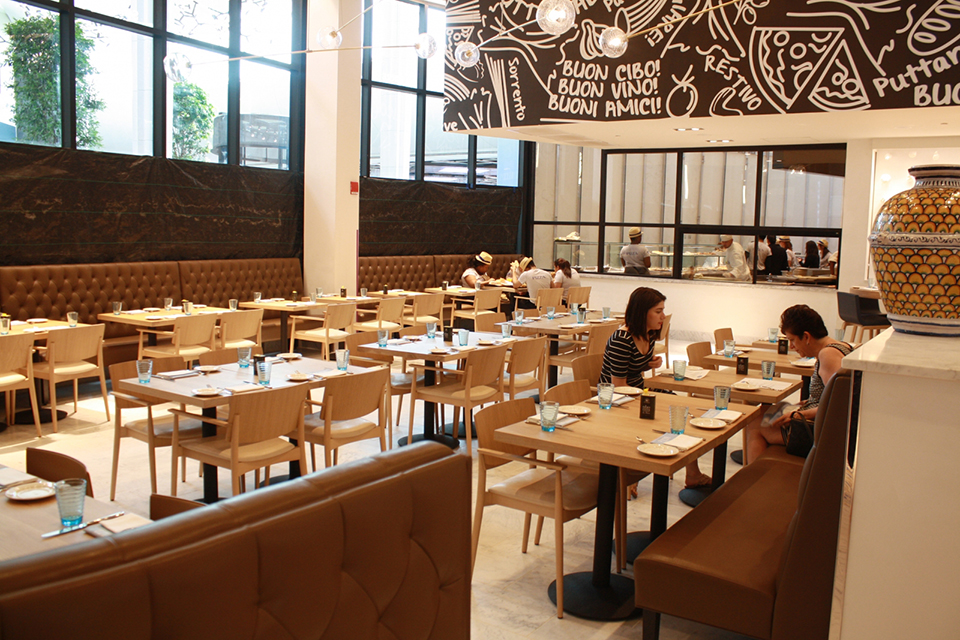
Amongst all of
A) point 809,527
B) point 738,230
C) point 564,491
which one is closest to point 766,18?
point 738,230

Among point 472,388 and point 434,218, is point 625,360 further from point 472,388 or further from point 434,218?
point 434,218

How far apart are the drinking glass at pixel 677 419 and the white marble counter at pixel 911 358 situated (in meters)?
1.25

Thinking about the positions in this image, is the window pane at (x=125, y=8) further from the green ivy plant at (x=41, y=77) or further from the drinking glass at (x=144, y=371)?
the drinking glass at (x=144, y=371)

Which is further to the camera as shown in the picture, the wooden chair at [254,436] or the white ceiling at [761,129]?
the white ceiling at [761,129]

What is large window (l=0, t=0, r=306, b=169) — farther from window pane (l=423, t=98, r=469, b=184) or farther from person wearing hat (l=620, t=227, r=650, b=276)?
person wearing hat (l=620, t=227, r=650, b=276)

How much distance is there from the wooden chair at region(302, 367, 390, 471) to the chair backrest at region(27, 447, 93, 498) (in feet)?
5.56

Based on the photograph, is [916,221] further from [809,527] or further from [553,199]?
[553,199]

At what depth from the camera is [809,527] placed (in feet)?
8.29

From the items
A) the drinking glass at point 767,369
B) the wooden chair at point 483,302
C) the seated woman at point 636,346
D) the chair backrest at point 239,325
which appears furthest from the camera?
the wooden chair at point 483,302

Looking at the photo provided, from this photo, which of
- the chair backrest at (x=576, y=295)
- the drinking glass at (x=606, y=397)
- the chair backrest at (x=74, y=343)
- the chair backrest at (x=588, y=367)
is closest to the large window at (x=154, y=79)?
the chair backrest at (x=74, y=343)

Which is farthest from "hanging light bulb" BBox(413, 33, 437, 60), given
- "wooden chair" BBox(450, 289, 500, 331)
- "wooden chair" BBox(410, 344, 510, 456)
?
"wooden chair" BBox(450, 289, 500, 331)

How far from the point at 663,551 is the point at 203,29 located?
29.8 feet

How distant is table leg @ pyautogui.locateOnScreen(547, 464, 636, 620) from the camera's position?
3.40 metres

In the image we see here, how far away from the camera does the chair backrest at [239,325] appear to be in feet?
24.1
